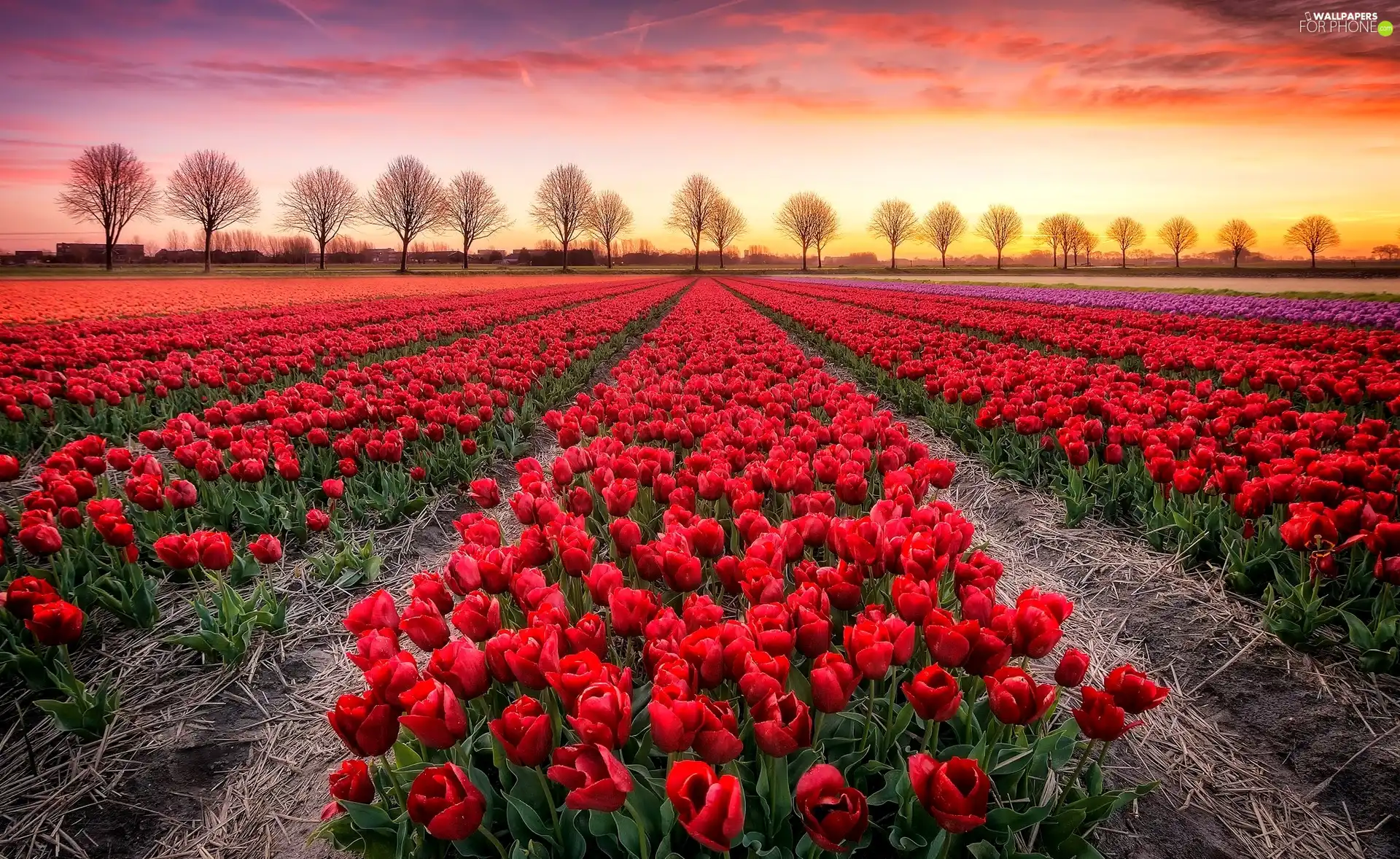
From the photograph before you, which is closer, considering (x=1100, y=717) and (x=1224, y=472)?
(x=1100, y=717)

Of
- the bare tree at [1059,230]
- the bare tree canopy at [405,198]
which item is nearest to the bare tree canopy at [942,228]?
the bare tree at [1059,230]

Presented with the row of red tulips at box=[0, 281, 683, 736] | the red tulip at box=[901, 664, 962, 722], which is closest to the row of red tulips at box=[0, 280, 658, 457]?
the row of red tulips at box=[0, 281, 683, 736]

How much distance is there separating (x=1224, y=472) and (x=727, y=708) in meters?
3.54

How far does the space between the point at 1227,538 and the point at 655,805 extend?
3.90 metres

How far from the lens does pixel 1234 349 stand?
29.2 ft

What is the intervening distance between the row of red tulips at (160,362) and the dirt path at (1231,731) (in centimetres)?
840

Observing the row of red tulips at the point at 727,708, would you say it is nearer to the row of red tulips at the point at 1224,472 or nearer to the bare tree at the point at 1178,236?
the row of red tulips at the point at 1224,472

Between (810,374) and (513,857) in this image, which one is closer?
(513,857)

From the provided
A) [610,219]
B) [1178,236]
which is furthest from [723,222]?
[1178,236]

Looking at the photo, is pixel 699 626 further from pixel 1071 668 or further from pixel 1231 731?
pixel 1231 731

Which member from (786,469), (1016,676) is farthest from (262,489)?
(1016,676)

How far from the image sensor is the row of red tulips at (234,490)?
3158 millimetres

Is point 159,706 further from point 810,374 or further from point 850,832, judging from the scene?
point 810,374

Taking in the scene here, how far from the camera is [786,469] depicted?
338 centimetres
